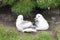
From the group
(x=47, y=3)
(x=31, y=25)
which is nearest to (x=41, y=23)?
(x=31, y=25)

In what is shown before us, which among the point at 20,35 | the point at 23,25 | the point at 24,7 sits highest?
the point at 24,7

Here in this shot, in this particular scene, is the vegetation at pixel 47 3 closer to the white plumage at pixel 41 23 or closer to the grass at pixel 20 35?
the white plumage at pixel 41 23

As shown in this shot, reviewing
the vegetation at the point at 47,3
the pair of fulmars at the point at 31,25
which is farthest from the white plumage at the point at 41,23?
the vegetation at the point at 47,3

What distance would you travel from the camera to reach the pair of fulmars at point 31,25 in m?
3.04

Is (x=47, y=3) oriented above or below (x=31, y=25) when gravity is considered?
above

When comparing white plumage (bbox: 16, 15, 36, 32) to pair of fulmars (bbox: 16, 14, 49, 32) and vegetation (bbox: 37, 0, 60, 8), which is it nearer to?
pair of fulmars (bbox: 16, 14, 49, 32)

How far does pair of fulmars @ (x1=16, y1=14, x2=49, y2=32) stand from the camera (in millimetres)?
3037

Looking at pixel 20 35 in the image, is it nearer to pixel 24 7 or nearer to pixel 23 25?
pixel 23 25

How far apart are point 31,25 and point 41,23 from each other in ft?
0.38

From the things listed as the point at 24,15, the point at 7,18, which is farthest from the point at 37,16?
the point at 7,18

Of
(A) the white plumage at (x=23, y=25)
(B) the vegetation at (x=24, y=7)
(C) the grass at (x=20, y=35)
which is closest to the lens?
(C) the grass at (x=20, y=35)

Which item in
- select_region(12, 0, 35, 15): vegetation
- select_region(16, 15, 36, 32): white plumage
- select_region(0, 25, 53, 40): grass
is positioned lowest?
select_region(0, 25, 53, 40): grass

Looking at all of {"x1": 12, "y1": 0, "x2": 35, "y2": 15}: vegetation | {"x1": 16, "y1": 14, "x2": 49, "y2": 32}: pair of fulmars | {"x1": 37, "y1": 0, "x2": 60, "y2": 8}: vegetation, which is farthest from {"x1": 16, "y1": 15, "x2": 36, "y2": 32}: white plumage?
{"x1": 37, "y1": 0, "x2": 60, "y2": 8}: vegetation

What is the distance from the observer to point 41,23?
3.08 m
